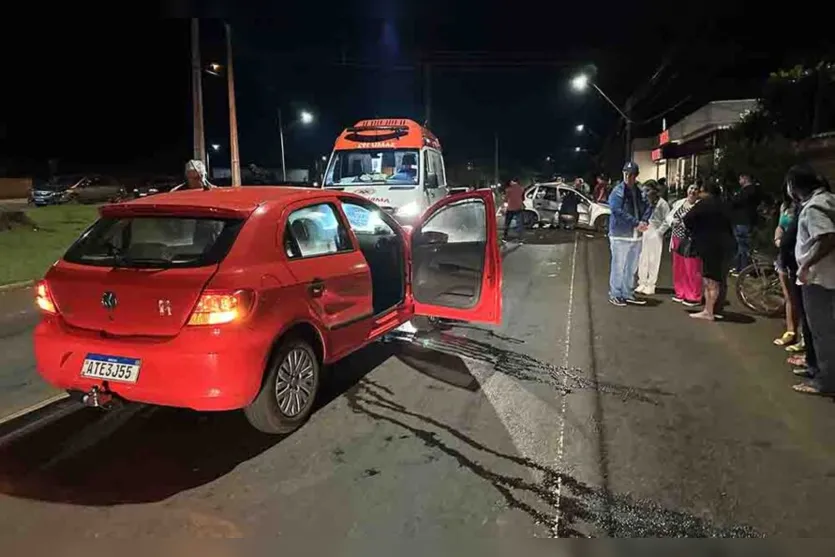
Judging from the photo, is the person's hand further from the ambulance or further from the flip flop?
the ambulance

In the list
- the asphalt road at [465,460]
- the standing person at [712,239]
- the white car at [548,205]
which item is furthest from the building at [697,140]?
the asphalt road at [465,460]

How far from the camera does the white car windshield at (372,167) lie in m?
13.0

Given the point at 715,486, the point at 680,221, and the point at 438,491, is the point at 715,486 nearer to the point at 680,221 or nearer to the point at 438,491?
the point at 438,491

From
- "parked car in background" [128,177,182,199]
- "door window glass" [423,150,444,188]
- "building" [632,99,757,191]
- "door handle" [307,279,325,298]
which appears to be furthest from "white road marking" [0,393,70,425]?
"parked car in background" [128,177,182,199]

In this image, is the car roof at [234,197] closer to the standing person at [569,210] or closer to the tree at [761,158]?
the tree at [761,158]

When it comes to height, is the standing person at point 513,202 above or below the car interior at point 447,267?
above

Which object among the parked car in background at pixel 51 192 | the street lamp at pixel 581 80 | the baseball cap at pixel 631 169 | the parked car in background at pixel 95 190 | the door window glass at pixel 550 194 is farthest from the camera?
the parked car in background at pixel 95 190

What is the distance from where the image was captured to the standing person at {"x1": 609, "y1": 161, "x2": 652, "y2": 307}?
8719mm

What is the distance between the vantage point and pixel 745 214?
10.1 metres

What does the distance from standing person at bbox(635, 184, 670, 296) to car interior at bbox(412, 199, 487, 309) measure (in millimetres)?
3840

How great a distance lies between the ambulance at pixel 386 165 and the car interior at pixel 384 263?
19.0ft

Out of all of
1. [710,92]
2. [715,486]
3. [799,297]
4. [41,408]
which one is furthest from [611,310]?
[710,92]

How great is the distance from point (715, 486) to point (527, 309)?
5.01 meters

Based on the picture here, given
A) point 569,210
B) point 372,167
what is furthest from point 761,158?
point 372,167
